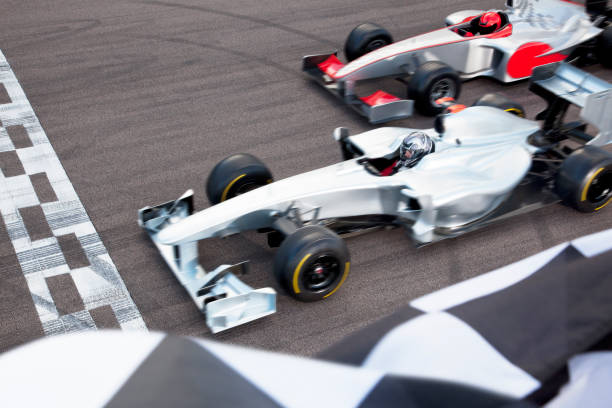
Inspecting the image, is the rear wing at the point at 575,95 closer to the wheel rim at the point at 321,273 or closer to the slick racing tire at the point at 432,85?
the slick racing tire at the point at 432,85

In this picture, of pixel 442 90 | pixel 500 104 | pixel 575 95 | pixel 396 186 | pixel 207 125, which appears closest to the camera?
pixel 396 186

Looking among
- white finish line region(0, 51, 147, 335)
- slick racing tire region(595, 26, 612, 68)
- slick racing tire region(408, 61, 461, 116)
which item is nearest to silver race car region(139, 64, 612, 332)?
white finish line region(0, 51, 147, 335)

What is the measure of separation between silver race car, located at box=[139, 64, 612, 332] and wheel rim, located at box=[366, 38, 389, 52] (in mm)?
1763

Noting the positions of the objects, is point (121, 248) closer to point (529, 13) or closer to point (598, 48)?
point (529, 13)

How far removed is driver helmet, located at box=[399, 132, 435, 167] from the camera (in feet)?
11.8

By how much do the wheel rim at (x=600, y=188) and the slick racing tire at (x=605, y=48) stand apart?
2459 millimetres

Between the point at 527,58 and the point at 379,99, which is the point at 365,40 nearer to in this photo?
the point at 379,99

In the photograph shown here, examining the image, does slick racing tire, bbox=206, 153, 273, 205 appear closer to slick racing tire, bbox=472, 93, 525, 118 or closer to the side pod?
the side pod

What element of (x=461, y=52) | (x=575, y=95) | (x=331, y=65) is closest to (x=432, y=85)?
(x=461, y=52)

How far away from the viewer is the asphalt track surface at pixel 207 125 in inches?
132

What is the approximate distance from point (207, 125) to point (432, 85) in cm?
192

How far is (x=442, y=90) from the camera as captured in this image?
16.5 feet

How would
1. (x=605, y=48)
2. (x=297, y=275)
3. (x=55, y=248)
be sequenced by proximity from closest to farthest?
(x=297, y=275) < (x=55, y=248) < (x=605, y=48)

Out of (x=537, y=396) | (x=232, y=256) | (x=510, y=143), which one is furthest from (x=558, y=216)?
(x=537, y=396)
